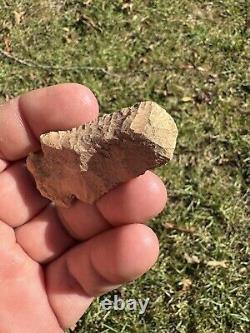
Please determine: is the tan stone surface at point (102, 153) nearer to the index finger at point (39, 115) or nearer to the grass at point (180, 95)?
the index finger at point (39, 115)

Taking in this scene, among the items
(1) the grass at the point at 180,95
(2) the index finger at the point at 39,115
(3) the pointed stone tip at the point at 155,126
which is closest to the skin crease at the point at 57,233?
(2) the index finger at the point at 39,115

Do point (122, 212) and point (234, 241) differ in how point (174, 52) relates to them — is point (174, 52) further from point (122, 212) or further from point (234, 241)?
point (122, 212)

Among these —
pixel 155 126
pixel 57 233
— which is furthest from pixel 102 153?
pixel 57 233

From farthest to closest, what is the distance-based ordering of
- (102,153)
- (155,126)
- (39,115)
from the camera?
(39,115) → (102,153) → (155,126)

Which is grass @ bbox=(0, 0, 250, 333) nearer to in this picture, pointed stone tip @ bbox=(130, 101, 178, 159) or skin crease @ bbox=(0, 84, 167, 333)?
skin crease @ bbox=(0, 84, 167, 333)

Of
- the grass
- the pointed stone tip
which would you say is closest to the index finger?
the pointed stone tip

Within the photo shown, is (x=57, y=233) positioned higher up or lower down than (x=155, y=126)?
lower down

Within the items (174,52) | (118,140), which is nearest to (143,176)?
(118,140)

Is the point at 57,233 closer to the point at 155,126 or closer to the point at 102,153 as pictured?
the point at 102,153
